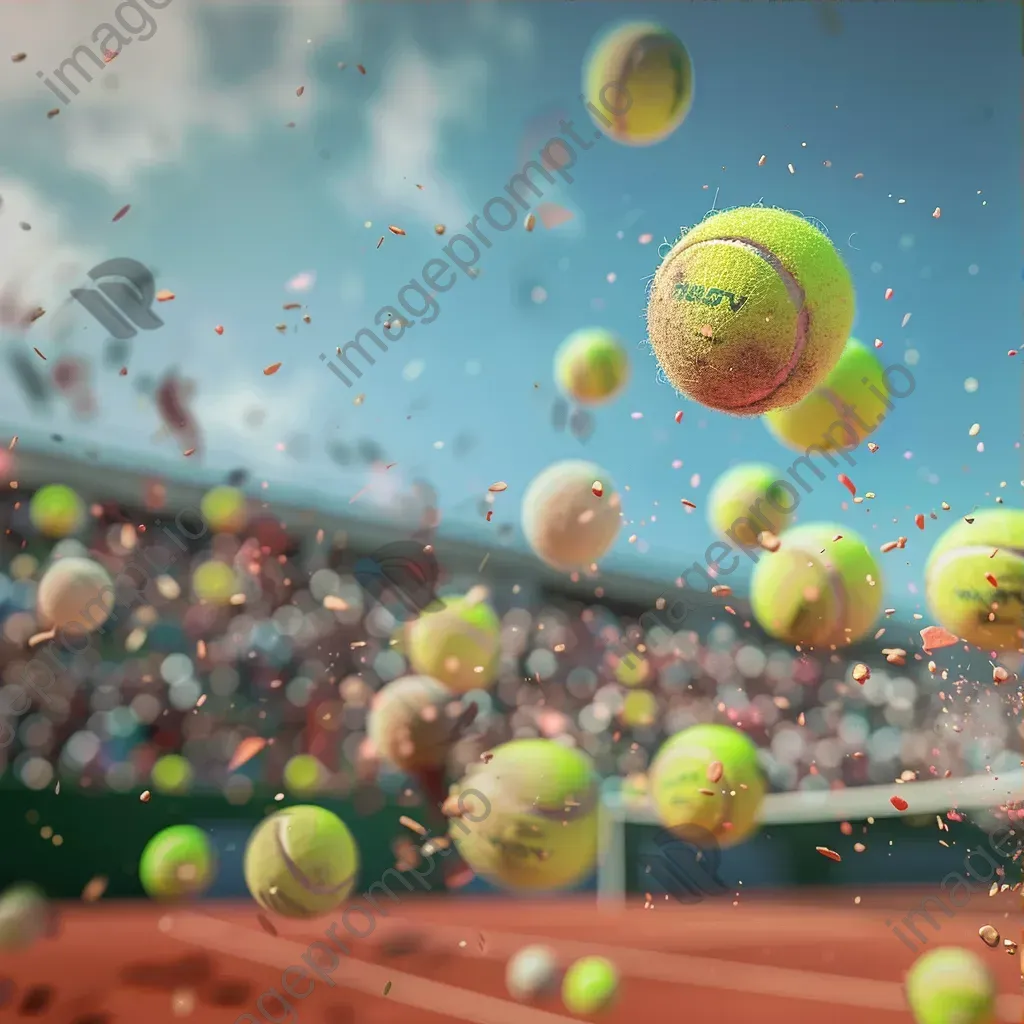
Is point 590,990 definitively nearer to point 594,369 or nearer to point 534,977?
point 534,977

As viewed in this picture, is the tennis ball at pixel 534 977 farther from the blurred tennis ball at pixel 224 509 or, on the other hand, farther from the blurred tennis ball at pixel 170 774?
the blurred tennis ball at pixel 170 774

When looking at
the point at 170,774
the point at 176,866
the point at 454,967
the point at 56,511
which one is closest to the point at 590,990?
the point at 176,866

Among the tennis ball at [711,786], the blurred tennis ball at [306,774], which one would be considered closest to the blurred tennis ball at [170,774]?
the blurred tennis ball at [306,774]

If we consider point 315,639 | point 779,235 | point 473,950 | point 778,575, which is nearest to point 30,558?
point 315,639

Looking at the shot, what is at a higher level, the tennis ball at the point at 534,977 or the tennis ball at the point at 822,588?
the tennis ball at the point at 822,588

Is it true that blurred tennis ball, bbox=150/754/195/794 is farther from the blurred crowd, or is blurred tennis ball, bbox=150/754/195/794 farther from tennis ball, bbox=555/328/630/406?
tennis ball, bbox=555/328/630/406

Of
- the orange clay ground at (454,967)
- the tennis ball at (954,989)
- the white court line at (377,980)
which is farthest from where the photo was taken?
the orange clay ground at (454,967)
